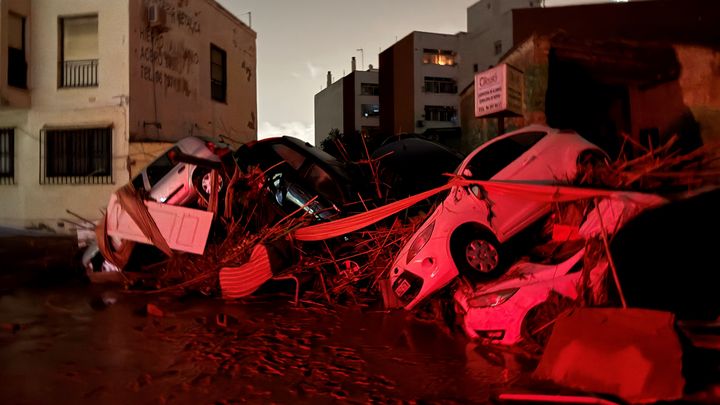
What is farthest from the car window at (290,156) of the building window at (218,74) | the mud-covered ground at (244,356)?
the building window at (218,74)

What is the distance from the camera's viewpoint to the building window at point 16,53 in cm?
1523

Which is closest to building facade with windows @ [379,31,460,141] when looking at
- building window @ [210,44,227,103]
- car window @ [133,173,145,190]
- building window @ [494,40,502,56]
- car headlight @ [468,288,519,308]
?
building window @ [494,40,502,56]

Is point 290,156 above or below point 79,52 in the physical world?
below

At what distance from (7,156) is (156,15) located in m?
6.25

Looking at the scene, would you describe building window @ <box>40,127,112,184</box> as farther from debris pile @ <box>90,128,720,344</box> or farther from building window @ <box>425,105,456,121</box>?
building window @ <box>425,105,456,121</box>

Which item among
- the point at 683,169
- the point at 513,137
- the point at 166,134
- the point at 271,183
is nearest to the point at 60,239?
the point at 166,134

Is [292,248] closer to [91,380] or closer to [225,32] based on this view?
[91,380]

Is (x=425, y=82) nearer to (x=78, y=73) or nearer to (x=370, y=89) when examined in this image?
(x=370, y=89)

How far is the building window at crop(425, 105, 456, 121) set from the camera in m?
43.9

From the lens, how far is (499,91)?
31.1 feet

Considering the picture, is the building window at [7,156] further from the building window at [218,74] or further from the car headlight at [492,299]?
the car headlight at [492,299]

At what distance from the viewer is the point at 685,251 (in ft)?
12.7

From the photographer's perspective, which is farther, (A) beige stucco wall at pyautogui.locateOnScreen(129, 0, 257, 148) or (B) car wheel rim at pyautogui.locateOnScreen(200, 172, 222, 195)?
(A) beige stucco wall at pyautogui.locateOnScreen(129, 0, 257, 148)

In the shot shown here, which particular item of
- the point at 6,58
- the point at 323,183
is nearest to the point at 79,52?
the point at 6,58
